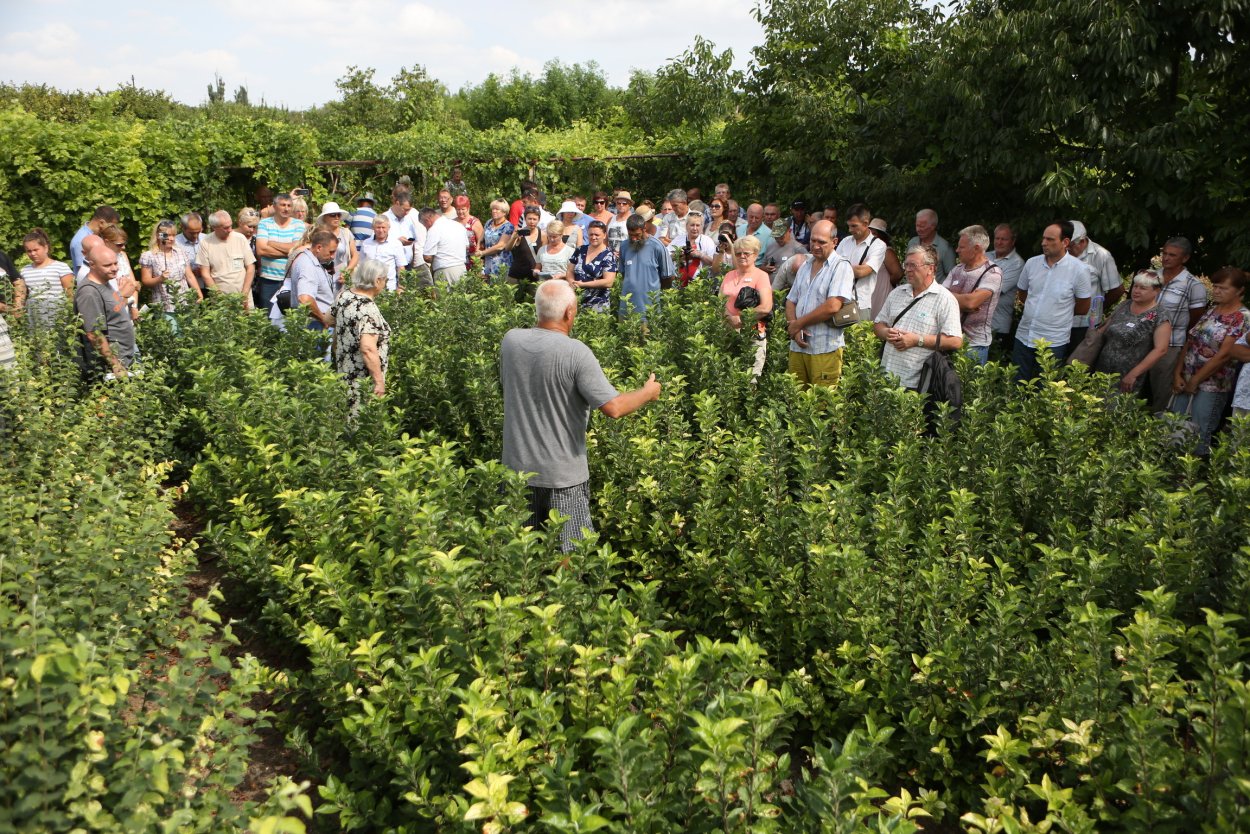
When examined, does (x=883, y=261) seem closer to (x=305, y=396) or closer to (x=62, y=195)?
(x=305, y=396)

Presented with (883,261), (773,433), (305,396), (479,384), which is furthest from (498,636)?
(883,261)

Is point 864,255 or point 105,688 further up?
point 864,255

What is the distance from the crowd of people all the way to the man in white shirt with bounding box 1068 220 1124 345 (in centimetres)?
1

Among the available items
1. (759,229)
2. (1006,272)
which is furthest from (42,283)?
(1006,272)

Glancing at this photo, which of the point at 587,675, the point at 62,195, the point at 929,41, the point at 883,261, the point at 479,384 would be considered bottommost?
the point at 587,675

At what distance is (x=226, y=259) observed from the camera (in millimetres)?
10867

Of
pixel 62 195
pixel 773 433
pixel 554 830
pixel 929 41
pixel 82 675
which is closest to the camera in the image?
pixel 82 675

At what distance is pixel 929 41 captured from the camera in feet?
43.7

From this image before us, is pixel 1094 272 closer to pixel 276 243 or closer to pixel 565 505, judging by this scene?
pixel 565 505

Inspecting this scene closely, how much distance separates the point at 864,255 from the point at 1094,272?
6.38 ft

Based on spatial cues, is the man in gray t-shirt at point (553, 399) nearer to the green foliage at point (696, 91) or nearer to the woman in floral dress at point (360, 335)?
the woman in floral dress at point (360, 335)

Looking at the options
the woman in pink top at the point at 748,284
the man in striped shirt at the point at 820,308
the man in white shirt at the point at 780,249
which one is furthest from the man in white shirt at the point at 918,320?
the man in white shirt at the point at 780,249

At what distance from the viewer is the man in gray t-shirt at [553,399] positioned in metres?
4.79

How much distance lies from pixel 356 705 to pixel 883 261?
706 centimetres
